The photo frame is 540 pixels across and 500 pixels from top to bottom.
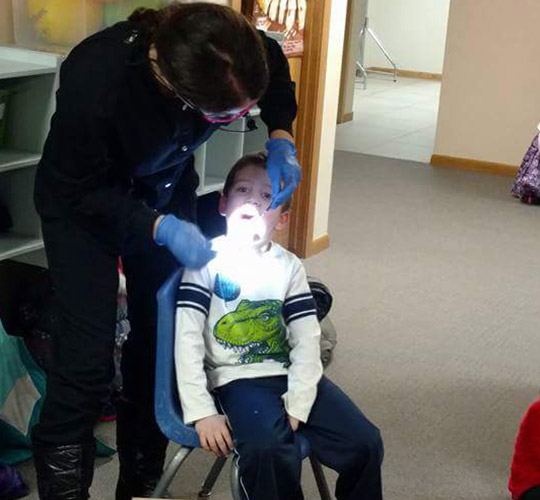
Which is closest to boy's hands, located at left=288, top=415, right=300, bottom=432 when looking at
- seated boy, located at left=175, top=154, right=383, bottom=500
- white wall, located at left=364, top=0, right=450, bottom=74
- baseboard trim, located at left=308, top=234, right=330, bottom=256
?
seated boy, located at left=175, top=154, right=383, bottom=500

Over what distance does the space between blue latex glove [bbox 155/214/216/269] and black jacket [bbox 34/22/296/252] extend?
24 mm

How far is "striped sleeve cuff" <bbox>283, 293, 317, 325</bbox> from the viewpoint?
1.75 m

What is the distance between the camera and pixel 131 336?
1.88m

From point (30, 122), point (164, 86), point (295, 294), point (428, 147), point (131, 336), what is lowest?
point (428, 147)

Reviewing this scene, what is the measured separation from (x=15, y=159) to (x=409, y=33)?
9.01 meters

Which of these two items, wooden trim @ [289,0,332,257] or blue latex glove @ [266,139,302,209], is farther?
wooden trim @ [289,0,332,257]

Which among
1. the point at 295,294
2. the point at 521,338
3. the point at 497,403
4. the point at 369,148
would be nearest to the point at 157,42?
the point at 295,294

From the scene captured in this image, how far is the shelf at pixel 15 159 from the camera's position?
2.19m

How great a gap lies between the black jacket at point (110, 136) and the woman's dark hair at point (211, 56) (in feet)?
0.33

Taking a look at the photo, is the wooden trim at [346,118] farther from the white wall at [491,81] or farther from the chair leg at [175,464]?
the chair leg at [175,464]

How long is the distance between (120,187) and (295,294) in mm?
411

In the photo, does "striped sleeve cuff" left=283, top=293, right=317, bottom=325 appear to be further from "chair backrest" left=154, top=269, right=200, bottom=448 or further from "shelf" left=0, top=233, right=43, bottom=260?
"shelf" left=0, top=233, right=43, bottom=260

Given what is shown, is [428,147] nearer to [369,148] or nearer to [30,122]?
[369,148]

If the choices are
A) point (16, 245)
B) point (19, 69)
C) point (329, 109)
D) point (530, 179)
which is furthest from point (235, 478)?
point (530, 179)
